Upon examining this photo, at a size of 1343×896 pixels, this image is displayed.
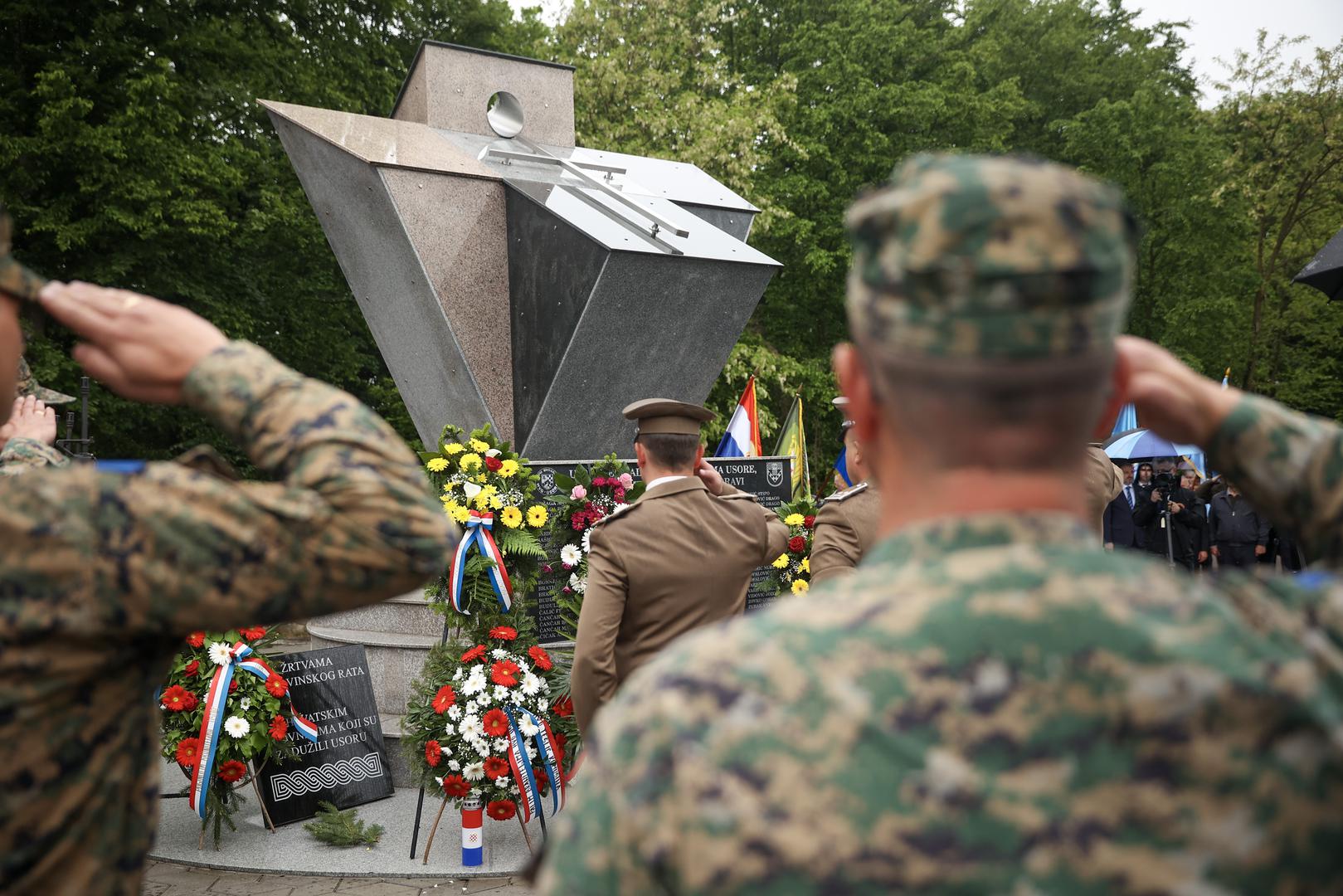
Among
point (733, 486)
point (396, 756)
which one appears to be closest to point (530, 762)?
point (396, 756)

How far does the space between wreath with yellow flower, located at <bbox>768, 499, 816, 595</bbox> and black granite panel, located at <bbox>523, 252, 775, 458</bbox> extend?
1.71m

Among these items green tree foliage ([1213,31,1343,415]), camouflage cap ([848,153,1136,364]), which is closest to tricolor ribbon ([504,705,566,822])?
camouflage cap ([848,153,1136,364])

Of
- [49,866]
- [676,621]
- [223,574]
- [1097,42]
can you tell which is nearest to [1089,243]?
[223,574]

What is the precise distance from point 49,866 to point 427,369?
7.79 metres

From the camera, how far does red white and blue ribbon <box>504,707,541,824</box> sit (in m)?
5.84

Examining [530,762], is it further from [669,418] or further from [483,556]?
[669,418]

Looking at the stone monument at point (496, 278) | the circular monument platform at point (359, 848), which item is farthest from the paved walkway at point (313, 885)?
the stone monument at point (496, 278)

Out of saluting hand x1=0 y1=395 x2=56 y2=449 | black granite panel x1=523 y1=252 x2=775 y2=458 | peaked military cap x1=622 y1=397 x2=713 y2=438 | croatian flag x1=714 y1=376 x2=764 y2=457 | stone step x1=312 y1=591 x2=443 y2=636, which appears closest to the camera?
saluting hand x1=0 y1=395 x2=56 y2=449

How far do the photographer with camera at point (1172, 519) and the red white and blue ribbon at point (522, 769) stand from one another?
12.9 metres

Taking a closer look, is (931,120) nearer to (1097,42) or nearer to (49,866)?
(1097,42)

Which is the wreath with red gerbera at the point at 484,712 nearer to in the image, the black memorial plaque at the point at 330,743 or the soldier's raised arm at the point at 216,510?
the black memorial plaque at the point at 330,743

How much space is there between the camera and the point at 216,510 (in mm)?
1347

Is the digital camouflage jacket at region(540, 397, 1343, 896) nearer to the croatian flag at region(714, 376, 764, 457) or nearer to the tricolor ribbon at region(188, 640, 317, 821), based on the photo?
the tricolor ribbon at region(188, 640, 317, 821)

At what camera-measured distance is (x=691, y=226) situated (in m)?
8.58
